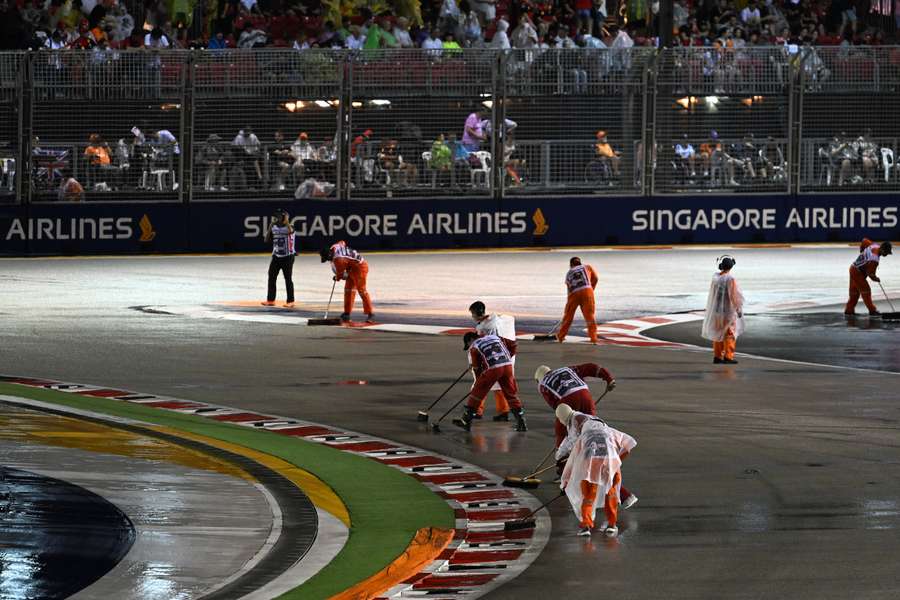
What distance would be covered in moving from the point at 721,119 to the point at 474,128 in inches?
209

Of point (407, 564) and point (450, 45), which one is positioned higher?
point (450, 45)

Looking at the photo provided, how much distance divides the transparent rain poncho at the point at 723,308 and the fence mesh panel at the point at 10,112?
16.7 m

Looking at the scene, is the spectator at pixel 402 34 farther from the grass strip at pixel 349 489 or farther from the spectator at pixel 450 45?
the grass strip at pixel 349 489

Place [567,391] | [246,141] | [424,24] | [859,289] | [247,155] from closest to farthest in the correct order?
1. [567,391]
2. [859,289]
3. [246,141]
4. [247,155]
5. [424,24]

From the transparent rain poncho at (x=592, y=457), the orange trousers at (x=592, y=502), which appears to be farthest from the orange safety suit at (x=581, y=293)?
the orange trousers at (x=592, y=502)

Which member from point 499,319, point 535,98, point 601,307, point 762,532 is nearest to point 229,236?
point 535,98

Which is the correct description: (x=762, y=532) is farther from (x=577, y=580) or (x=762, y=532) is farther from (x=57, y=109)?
(x=57, y=109)

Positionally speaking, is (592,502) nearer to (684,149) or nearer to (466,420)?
(466,420)

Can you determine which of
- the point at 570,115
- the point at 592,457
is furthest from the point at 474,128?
the point at 592,457

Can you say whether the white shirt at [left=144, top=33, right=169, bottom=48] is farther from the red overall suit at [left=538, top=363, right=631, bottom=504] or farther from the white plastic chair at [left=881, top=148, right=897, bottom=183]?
the red overall suit at [left=538, top=363, right=631, bottom=504]

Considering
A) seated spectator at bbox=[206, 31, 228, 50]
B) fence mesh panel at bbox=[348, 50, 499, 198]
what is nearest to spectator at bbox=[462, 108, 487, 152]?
fence mesh panel at bbox=[348, 50, 499, 198]

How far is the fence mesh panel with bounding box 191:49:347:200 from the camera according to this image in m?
33.8

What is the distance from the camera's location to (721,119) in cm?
3628

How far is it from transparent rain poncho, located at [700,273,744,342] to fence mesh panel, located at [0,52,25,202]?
54.9 feet
